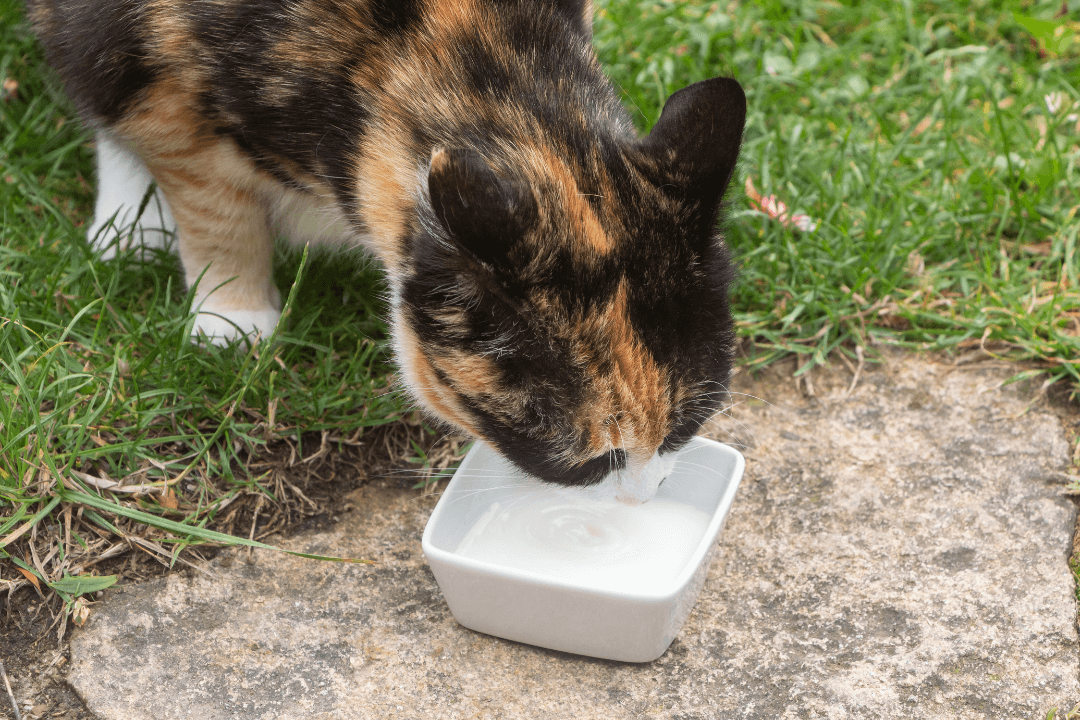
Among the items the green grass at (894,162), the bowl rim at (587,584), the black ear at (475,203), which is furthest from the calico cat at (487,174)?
the green grass at (894,162)

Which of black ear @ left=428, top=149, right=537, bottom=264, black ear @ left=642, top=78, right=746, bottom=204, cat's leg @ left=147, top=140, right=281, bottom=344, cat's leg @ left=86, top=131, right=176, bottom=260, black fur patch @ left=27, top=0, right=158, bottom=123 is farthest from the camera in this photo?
cat's leg @ left=86, top=131, right=176, bottom=260

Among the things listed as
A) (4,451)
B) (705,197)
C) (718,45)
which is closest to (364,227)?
(705,197)

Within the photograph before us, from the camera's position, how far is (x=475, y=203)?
1.39 meters

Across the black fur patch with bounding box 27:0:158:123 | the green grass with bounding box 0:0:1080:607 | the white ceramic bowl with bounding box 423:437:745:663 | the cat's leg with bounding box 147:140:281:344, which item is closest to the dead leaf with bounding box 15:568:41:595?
the green grass with bounding box 0:0:1080:607

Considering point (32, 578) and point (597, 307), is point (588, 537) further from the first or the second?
point (32, 578)

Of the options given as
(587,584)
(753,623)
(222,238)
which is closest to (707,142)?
(587,584)

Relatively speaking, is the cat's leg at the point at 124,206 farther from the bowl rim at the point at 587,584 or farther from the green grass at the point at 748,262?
the bowl rim at the point at 587,584

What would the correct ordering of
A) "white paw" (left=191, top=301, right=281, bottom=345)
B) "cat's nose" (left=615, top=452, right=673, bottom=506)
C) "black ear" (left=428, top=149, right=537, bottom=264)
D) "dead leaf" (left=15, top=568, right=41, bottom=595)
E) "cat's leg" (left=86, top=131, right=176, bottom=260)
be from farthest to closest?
"cat's leg" (left=86, top=131, right=176, bottom=260) < "white paw" (left=191, top=301, right=281, bottom=345) < "dead leaf" (left=15, top=568, right=41, bottom=595) < "cat's nose" (left=615, top=452, right=673, bottom=506) < "black ear" (left=428, top=149, right=537, bottom=264)

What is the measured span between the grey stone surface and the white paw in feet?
1.89

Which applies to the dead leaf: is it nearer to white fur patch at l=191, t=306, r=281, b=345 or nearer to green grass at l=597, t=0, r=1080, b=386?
white fur patch at l=191, t=306, r=281, b=345

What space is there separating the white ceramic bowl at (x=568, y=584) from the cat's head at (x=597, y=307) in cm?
21

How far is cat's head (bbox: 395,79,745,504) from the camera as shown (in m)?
1.59

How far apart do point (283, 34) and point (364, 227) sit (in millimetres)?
444

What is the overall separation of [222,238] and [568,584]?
4.42 feet
